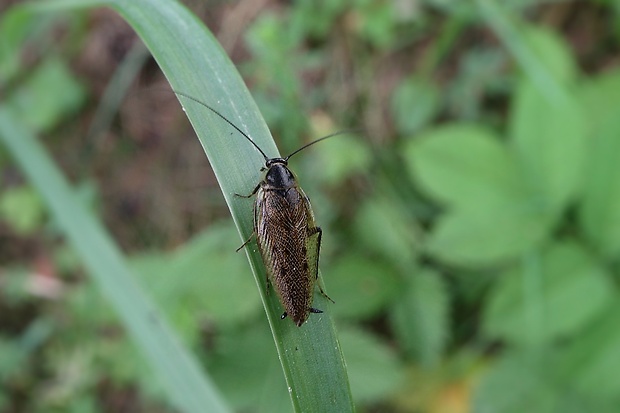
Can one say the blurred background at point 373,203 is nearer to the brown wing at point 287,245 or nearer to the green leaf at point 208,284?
the green leaf at point 208,284

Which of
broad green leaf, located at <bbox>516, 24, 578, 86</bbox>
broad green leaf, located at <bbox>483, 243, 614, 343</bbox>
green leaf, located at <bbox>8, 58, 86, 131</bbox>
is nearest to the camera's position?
broad green leaf, located at <bbox>483, 243, 614, 343</bbox>

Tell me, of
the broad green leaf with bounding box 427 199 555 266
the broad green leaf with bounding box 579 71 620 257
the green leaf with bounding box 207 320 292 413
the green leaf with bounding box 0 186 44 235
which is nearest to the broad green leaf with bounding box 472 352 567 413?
the broad green leaf with bounding box 427 199 555 266

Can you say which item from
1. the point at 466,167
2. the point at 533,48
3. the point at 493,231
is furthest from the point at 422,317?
the point at 533,48

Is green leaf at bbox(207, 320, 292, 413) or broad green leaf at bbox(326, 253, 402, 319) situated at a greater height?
broad green leaf at bbox(326, 253, 402, 319)

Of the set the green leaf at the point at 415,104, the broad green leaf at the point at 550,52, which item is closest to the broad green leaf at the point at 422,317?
the green leaf at the point at 415,104

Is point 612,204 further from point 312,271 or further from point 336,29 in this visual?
point 336,29

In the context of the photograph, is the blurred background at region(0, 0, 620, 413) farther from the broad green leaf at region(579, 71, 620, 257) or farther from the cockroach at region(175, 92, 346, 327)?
the cockroach at region(175, 92, 346, 327)
